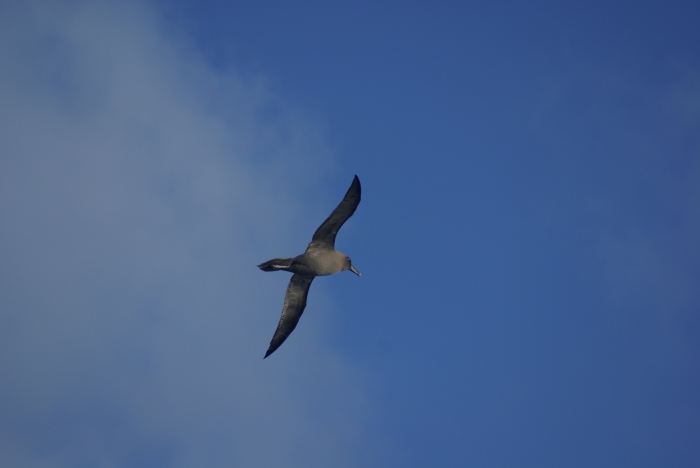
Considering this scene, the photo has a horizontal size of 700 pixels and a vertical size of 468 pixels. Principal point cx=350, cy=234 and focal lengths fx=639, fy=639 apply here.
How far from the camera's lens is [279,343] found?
20.0 metres

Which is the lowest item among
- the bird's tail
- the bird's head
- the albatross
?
the bird's tail

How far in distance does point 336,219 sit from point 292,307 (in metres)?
3.47

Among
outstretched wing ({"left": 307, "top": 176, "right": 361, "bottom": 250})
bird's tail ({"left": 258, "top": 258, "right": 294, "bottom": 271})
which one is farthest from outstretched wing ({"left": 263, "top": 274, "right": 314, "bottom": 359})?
outstretched wing ({"left": 307, "top": 176, "right": 361, "bottom": 250})

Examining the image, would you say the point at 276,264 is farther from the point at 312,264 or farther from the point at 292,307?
the point at 292,307

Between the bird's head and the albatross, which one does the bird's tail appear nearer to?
the albatross

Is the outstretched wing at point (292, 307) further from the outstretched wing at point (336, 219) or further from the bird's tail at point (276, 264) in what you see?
the outstretched wing at point (336, 219)

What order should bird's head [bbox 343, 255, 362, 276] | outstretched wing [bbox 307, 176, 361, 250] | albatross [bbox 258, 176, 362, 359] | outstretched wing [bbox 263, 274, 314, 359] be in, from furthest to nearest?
bird's head [bbox 343, 255, 362, 276]
outstretched wing [bbox 263, 274, 314, 359]
albatross [bbox 258, 176, 362, 359]
outstretched wing [bbox 307, 176, 361, 250]

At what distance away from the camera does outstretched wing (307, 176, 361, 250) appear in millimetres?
17953

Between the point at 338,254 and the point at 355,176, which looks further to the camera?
the point at 338,254

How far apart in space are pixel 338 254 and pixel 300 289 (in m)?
1.61

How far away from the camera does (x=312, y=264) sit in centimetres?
1909

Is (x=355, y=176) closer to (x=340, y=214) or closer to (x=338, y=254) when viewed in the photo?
(x=340, y=214)

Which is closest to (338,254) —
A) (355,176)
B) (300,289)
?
(300,289)

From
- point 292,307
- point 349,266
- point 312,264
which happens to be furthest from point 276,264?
point 349,266
